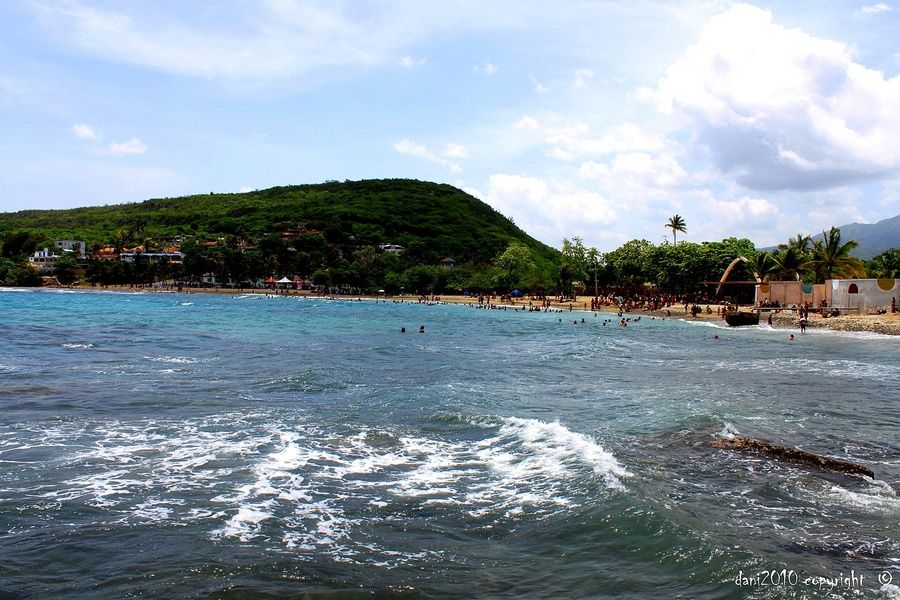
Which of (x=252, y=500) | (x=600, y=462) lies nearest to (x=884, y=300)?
(x=600, y=462)

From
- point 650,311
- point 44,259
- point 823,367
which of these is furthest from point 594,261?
point 44,259

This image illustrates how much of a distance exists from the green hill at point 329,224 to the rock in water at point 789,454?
431 feet

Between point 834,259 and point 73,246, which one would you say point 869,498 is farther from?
point 73,246

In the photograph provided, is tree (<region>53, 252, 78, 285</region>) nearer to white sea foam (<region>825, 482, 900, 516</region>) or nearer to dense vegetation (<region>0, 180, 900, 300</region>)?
dense vegetation (<region>0, 180, 900, 300</region>)

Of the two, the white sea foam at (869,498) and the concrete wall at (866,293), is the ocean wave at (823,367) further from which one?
the concrete wall at (866,293)

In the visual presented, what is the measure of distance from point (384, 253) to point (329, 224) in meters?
33.5

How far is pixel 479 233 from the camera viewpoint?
176250mm

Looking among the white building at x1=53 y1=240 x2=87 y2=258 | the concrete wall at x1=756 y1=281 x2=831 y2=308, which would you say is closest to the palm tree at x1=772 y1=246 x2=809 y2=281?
the concrete wall at x1=756 y1=281 x2=831 y2=308

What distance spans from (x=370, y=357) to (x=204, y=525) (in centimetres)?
2090

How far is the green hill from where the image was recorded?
161875 mm

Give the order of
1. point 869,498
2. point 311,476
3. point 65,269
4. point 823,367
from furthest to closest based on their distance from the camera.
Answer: point 65,269 < point 823,367 < point 311,476 < point 869,498

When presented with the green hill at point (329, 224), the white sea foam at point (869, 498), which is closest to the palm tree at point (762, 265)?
the white sea foam at point (869, 498)

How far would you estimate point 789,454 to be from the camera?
12195mm

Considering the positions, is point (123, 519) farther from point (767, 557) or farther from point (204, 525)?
point (767, 557)
